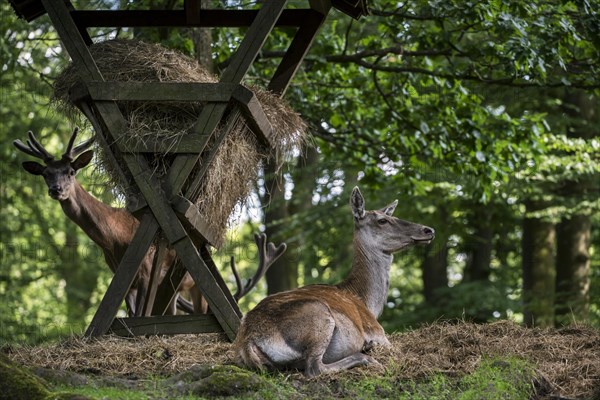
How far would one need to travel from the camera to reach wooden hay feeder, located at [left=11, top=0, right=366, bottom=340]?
8.41 m

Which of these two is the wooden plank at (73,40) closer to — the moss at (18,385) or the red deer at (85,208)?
the red deer at (85,208)

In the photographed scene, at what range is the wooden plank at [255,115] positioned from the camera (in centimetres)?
848

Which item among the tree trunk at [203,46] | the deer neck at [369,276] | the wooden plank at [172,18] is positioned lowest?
the deer neck at [369,276]

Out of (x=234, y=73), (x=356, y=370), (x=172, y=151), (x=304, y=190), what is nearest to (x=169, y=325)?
(x=172, y=151)

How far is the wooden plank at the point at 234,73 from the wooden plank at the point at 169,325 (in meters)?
1.12

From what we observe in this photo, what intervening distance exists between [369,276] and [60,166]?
384 cm

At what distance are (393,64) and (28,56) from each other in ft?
23.1

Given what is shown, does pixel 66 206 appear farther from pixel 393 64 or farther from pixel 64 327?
pixel 64 327

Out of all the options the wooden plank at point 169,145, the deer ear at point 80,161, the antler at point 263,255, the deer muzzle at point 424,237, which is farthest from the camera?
the antler at point 263,255

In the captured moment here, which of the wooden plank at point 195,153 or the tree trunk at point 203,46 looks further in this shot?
the tree trunk at point 203,46

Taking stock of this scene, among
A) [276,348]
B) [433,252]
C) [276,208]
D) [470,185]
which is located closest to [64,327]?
[276,208]

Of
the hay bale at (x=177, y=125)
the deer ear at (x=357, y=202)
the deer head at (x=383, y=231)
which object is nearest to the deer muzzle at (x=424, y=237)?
the deer head at (x=383, y=231)

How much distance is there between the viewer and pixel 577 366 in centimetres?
748

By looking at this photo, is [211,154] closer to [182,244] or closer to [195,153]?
[195,153]
